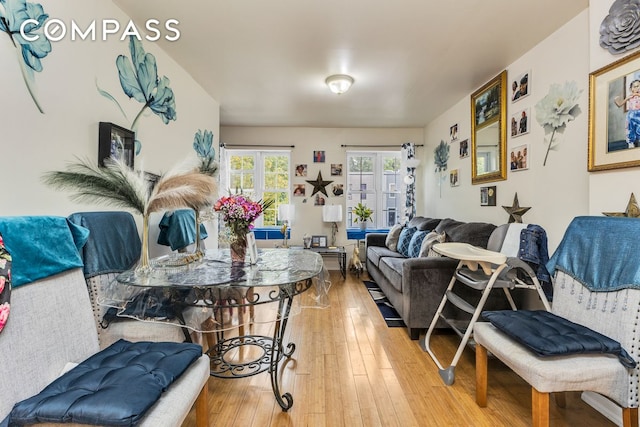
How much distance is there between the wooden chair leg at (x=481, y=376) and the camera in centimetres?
167

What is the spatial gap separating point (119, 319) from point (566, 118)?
10.9 feet

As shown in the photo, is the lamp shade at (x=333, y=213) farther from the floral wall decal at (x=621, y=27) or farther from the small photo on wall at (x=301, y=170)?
the floral wall decal at (x=621, y=27)

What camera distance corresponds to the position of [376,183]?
17.4 feet

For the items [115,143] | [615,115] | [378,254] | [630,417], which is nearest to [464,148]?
[378,254]

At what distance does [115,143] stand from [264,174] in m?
3.35

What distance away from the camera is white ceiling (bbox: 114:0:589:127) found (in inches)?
76.4

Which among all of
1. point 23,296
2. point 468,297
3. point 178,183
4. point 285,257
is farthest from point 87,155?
point 468,297

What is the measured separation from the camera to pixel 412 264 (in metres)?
2.55

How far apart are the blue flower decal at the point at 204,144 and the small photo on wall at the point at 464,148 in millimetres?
3252

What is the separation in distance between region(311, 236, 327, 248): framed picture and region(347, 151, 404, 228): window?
662mm

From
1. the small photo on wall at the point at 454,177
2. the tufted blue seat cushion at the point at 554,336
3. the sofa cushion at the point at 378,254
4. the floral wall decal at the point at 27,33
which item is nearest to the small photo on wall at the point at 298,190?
the sofa cushion at the point at 378,254

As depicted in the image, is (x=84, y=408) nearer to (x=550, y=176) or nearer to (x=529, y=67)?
(x=550, y=176)

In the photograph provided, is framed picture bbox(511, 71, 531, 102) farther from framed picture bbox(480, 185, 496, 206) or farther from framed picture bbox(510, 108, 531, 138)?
framed picture bbox(480, 185, 496, 206)

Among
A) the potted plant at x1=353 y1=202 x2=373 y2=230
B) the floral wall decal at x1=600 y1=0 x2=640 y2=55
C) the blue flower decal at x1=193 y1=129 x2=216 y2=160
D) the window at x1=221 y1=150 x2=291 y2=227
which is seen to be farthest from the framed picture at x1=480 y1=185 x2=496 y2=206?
the blue flower decal at x1=193 y1=129 x2=216 y2=160
